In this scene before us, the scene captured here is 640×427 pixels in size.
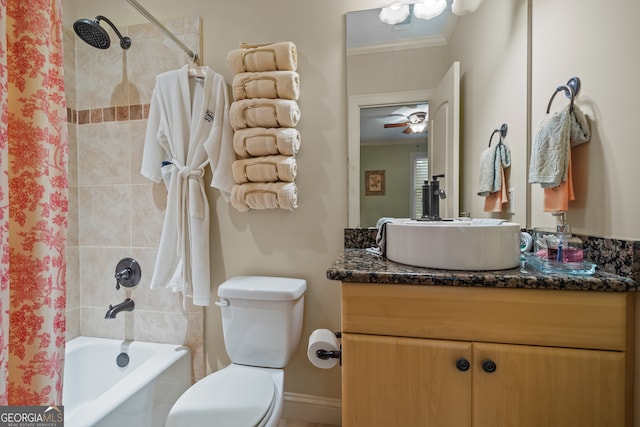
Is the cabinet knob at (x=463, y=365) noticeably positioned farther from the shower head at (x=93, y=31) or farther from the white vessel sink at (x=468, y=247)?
the shower head at (x=93, y=31)

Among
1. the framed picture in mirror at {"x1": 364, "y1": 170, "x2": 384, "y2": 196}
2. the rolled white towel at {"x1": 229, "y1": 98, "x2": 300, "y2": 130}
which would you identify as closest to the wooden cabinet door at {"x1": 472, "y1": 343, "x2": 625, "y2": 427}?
the framed picture in mirror at {"x1": 364, "y1": 170, "x2": 384, "y2": 196}

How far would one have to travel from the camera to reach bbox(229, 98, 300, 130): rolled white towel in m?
1.31

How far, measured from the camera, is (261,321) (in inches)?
49.6

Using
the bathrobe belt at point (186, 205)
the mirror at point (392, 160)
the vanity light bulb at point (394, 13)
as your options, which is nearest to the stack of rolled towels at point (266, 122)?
the bathrobe belt at point (186, 205)

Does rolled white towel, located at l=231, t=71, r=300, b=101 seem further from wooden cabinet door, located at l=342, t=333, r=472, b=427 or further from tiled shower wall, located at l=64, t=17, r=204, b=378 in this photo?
wooden cabinet door, located at l=342, t=333, r=472, b=427

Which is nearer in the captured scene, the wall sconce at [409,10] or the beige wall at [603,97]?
the beige wall at [603,97]

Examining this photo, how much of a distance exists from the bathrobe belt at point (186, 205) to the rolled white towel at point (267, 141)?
9.7 inches

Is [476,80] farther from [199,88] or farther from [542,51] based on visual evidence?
[199,88]

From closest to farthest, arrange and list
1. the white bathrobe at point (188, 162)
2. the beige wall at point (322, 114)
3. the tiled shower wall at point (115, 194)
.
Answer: the beige wall at point (322, 114) < the white bathrobe at point (188, 162) < the tiled shower wall at point (115, 194)

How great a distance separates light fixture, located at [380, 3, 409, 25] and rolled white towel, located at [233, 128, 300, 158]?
0.68 metres

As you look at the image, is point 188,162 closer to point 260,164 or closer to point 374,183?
point 260,164

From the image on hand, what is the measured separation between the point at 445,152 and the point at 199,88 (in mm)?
1305

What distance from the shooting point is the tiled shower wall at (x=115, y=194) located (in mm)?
1570

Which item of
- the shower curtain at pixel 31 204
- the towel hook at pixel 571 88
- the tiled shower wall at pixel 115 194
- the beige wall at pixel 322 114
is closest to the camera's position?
the shower curtain at pixel 31 204
